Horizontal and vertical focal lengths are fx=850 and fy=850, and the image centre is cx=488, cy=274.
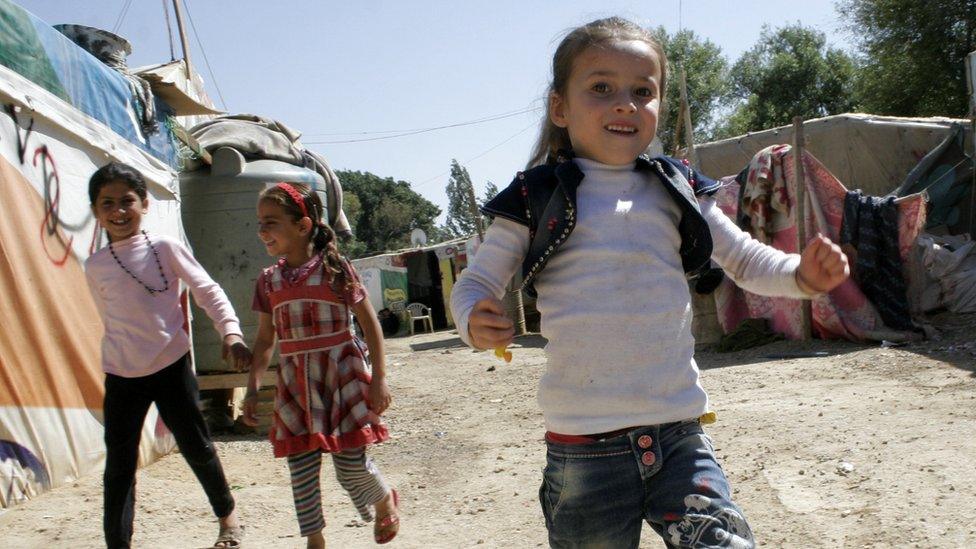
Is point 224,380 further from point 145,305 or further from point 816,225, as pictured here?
point 816,225

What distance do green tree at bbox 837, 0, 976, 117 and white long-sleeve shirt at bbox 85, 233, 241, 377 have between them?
20.9m

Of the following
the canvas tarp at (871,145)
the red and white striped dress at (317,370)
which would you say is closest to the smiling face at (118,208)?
the red and white striped dress at (317,370)

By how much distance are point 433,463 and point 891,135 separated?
8081 mm

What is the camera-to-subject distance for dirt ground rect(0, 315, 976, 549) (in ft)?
10.9

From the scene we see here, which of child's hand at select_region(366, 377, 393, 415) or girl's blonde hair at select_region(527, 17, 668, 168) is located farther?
child's hand at select_region(366, 377, 393, 415)

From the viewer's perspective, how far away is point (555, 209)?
6.26ft

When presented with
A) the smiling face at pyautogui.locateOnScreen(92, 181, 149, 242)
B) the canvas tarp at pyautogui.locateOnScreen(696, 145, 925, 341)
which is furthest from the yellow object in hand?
the canvas tarp at pyautogui.locateOnScreen(696, 145, 925, 341)

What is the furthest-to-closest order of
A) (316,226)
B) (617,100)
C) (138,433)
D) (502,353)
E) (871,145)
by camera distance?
(871,145) < (316,226) < (138,433) < (617,100) < (502,353)

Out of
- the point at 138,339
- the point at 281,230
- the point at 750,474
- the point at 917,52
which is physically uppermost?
the point at 917,52

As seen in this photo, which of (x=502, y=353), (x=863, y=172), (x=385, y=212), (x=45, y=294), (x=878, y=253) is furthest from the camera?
(x=385, y=212)

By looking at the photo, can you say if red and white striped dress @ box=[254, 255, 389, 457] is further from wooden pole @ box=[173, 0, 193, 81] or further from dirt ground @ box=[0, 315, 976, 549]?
wooden pole @ box=[173, 0, 193, 81]

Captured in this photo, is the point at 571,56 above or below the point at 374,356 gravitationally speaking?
above

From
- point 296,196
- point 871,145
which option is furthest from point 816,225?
point 296,196

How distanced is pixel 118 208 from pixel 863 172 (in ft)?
32.2
